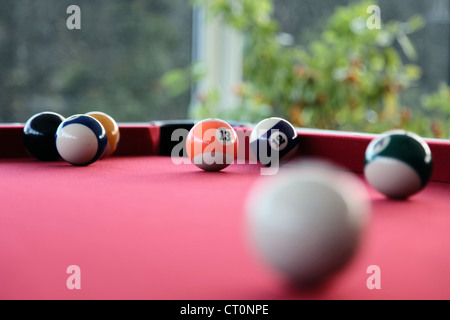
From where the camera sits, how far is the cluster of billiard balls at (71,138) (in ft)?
7.15

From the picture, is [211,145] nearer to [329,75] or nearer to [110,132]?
[110,132]

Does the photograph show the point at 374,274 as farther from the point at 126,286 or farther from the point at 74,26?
the point at 74,26

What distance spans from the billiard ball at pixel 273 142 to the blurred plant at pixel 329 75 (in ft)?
6.88

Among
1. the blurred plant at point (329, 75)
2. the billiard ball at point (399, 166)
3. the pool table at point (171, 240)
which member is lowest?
the pool table at point (171, 240)

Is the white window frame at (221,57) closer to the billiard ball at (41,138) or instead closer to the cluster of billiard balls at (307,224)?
the billiard ball at (41,138)

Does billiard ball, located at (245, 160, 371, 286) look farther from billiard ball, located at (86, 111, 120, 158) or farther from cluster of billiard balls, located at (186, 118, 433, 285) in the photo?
billiard ball, located at (86, 111, 120, 158)

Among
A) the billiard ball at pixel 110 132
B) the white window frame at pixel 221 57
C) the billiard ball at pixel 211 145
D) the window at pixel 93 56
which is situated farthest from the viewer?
the white window frame at pixel 221 57

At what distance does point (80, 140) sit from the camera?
216 cm

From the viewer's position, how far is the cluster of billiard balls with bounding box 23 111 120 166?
2180 millimetres

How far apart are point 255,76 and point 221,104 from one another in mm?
563

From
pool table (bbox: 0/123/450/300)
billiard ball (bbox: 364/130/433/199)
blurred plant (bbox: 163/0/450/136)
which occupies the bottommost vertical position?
pool table (bbox: 0/123/450/300)

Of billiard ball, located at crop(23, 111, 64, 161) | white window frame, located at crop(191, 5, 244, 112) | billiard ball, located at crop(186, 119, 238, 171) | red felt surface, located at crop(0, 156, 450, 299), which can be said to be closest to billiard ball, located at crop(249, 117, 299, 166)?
billiard ball, located at crop(186, 119, 238, 171)

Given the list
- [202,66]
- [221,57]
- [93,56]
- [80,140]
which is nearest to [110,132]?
[80,140]

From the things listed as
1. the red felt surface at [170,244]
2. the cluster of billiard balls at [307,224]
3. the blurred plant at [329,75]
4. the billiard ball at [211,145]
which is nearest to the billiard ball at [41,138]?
the red felt surface at [170,244]
